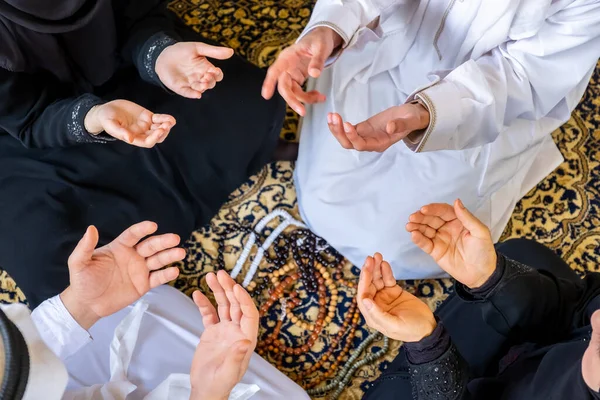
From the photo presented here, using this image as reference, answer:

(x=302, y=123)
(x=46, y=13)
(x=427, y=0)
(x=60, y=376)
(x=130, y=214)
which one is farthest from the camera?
(x=302, y=123)

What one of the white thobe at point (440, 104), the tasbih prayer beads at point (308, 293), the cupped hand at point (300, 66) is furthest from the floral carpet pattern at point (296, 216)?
the cupped hand at point (300, 66)

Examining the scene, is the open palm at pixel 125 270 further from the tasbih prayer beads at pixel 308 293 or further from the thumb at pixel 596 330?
the thumb at pixel 596 330

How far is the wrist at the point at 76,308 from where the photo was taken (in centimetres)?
89

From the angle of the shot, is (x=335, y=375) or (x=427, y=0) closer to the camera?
(x=427, y=0)

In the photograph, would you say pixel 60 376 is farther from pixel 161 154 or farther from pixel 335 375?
pixel 335 375

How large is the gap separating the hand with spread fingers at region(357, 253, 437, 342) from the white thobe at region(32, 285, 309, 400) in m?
0.26

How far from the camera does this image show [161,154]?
1186 millimetres

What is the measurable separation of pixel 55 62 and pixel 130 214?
13.5 inches

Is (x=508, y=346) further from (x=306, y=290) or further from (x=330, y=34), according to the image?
(x=330, y=34)

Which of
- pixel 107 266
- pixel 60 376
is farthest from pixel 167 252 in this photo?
pixel 60 376

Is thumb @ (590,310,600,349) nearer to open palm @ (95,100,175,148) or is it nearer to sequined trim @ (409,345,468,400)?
sequined trim @ (409,345,468,400)

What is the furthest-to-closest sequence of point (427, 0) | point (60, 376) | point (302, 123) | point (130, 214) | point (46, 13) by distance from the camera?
point (302, 123), point (130, 214), point (427, 0), point (46, 13), point (60, 376)

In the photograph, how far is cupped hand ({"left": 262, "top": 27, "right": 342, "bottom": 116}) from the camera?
2.99 feet

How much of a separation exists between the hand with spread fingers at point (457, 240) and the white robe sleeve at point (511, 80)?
0.13 metres
